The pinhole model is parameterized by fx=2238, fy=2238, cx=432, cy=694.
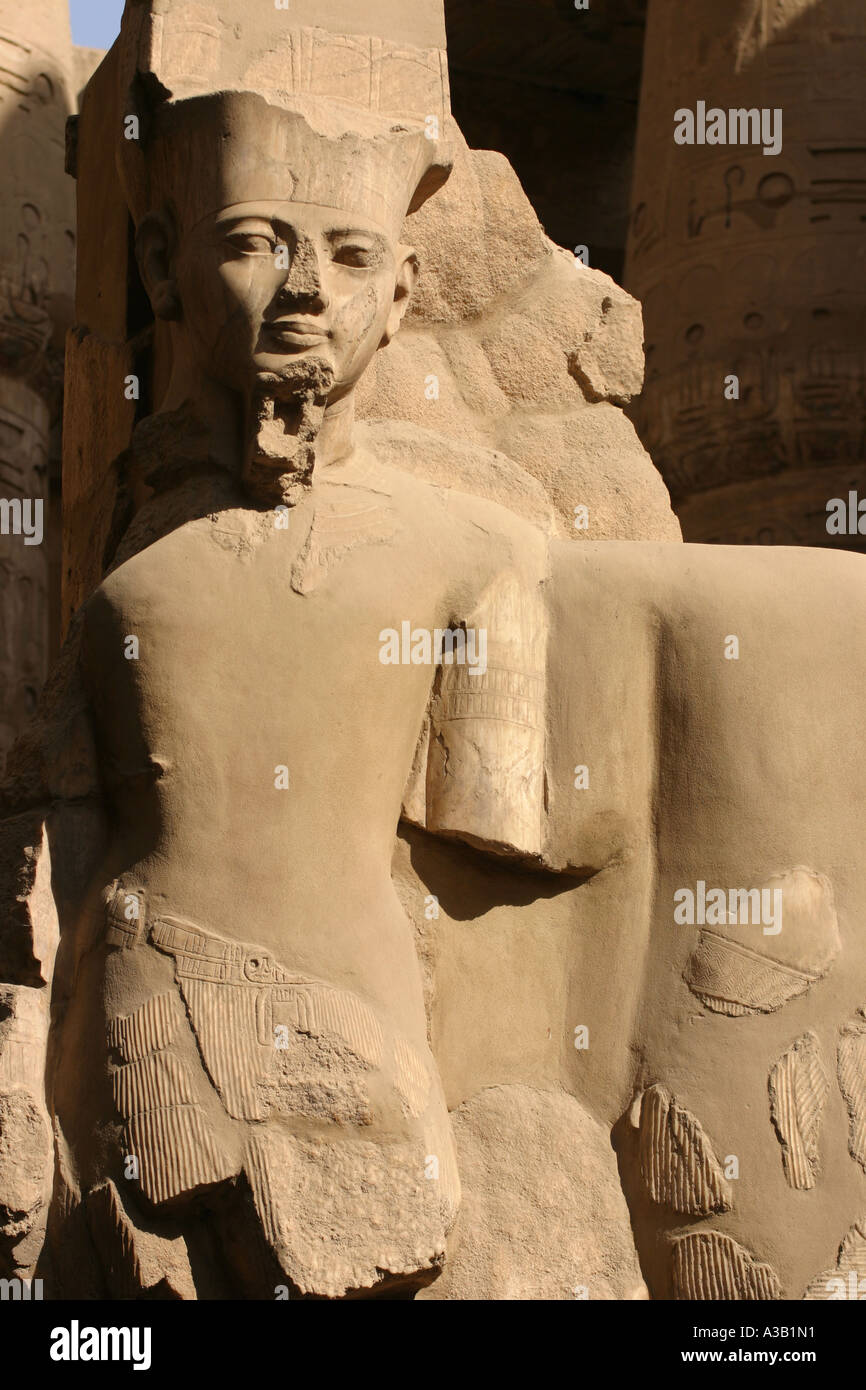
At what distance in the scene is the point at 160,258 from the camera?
355 centimetres

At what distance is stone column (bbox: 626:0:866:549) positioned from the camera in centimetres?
627

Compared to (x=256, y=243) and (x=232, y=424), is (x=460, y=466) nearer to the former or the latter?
(x=232, y=424)

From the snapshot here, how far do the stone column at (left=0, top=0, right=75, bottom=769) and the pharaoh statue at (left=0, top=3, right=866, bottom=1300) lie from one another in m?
3.66

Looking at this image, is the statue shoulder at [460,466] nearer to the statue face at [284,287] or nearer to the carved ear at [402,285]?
the carved ear at [402,285]

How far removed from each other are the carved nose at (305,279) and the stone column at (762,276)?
3050 millimetres

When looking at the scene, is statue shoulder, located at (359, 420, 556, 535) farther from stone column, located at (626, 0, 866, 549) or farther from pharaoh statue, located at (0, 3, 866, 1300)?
stone column, located at (626, 0, 866, 549)

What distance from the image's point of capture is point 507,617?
3547 millimetres

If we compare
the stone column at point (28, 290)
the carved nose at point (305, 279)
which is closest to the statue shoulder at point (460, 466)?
the carved nose at point (305, 279)

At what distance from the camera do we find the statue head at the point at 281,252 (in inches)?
131

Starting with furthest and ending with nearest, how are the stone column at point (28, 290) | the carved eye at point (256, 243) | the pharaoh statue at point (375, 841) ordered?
the stone column at point (28, 290) → the carved eye at point (256, 243) → the pharaoh statue at point (375, 841)

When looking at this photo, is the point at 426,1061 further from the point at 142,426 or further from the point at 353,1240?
the point at 142,426

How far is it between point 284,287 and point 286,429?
0.70 ft

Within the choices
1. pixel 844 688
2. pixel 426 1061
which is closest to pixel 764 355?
pixel 844 688

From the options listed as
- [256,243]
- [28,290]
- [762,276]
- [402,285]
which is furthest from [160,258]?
[28,290]
